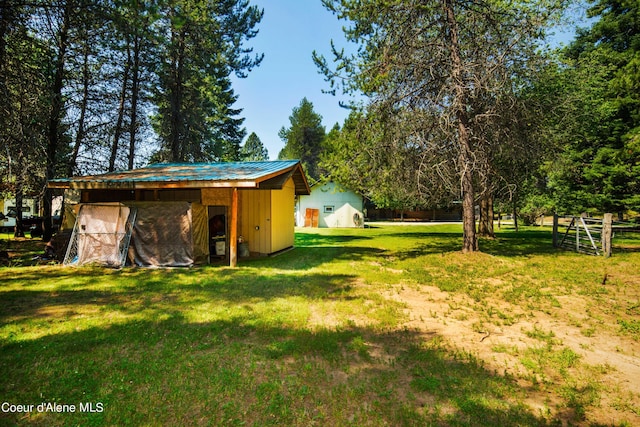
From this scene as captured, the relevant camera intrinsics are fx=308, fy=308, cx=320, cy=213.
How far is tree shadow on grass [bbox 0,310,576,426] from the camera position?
281 cm

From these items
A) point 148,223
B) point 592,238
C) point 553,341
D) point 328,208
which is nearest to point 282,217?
point 148,223

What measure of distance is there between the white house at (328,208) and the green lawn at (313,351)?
72.7 ft

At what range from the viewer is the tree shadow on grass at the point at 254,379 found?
281cm

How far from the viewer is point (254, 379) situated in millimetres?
3420

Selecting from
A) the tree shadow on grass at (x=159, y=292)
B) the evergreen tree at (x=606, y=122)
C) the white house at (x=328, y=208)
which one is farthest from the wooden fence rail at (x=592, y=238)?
the white house at (x=328, y=208)

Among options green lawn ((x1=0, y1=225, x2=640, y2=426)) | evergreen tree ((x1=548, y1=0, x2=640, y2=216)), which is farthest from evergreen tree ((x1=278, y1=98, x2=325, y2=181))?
green lawn ((x1=0, y1=225, x2=640, y2=426))

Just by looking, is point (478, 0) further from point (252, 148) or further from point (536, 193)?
point (252, 148)

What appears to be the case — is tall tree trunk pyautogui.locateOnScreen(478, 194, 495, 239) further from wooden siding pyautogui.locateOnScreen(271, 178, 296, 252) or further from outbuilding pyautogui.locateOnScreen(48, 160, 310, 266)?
outbuilding pyautogui.locateOnScreen(48, 160, 310, 266)

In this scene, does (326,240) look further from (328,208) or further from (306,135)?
(306,135)

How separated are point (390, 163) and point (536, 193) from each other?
2100 cm

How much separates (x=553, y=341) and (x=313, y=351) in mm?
3488

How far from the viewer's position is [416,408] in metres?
2.93

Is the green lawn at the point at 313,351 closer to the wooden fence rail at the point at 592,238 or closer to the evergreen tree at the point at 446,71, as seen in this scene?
the wooden fence rail at the point at 592,238

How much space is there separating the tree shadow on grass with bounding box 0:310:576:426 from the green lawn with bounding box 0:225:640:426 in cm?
2
